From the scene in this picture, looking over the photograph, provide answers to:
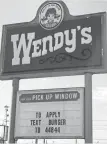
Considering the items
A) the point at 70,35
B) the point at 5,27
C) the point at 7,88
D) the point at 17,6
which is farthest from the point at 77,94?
the point at 7,88

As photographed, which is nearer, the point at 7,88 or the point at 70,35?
the point at 70,35

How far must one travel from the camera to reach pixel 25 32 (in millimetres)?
4359

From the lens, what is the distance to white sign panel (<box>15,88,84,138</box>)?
379cm

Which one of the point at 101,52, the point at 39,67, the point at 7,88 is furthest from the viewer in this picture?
the point at 7,88

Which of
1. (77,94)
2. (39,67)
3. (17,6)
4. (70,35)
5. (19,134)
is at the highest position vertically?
(17,6)

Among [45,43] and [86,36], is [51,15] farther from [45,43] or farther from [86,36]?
[86,36]

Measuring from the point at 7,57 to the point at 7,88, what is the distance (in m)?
6.75

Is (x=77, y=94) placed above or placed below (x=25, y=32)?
below

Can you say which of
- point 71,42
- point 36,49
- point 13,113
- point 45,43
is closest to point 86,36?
point 71,42

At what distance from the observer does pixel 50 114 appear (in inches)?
155

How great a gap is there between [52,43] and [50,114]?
0.89 m

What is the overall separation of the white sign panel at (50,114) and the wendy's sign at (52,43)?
11.2 inches

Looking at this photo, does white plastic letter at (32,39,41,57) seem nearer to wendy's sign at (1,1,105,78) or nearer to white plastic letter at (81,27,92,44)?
wendy's sign at (1,1,105,78)

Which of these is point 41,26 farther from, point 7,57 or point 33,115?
point 33,115
